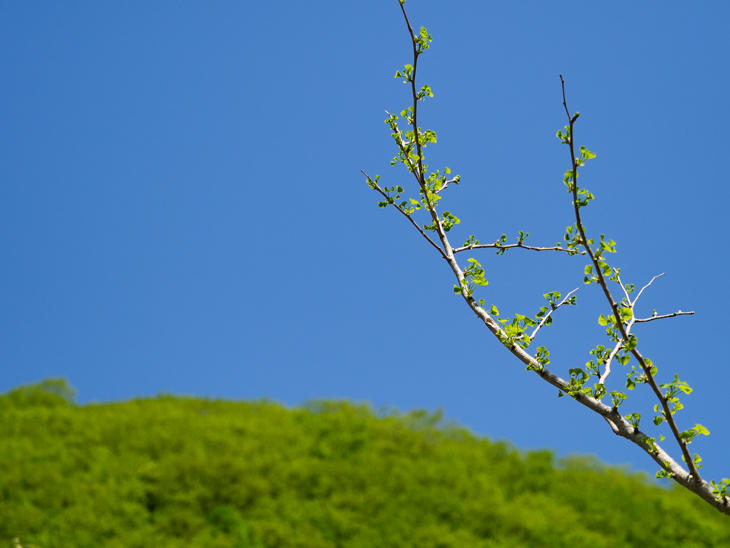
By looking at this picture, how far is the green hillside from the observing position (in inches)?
305

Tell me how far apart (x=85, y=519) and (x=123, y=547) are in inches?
23.2

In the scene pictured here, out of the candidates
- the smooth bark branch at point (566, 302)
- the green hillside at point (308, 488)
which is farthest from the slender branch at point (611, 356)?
the green hillside at point (308, 488)

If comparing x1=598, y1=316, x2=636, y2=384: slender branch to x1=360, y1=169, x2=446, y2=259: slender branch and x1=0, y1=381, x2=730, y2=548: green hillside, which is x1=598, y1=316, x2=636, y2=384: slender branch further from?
x1=0, y1=381, x2=730, y2=548: green hillside

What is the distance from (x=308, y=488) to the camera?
8.38 metres

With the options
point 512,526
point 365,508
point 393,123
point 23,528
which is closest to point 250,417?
point 365,508

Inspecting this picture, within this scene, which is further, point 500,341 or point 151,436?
point 151,436

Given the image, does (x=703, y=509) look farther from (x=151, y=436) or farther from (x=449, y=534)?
(x=151, y=436)

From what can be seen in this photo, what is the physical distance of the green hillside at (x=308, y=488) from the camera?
7.76m

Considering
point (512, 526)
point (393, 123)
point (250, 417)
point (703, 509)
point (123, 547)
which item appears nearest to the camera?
point (393, 123)

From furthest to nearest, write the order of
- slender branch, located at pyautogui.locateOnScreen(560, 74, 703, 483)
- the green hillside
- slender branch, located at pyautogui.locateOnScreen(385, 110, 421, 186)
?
the green hillside → slender branch, located at pyautogui.locateOnScreen(385, 110, 421, 186) → slender branch, located at pyautogui.locateOnScreen(560, 74, 703, 483)

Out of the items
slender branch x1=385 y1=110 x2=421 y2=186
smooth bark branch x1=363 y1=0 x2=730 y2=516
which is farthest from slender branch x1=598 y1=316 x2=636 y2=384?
slender branch x1=385 y1=110 x2=421 y2=186

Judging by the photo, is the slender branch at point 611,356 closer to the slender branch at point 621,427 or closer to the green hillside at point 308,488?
the slender branch at point 621,427

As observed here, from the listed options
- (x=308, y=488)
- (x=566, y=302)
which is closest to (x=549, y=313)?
(x=566, y=302)

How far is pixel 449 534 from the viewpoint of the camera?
25.6 feet
